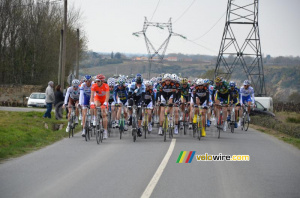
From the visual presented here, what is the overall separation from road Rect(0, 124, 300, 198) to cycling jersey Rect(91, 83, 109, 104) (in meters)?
1.86

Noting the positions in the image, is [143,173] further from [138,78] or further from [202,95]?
[202,95]

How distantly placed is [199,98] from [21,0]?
4355 centimetres

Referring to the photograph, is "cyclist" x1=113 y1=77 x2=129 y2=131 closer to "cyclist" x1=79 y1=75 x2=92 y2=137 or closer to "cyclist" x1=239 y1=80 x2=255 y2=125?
"cyclist" x1=79 y1=75 x2=92 y2=137

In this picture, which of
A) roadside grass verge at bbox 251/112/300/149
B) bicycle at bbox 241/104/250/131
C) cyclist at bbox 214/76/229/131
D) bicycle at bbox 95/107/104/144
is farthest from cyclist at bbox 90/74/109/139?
bicycle at bbox 241/104/250/131

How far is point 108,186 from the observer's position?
955cm

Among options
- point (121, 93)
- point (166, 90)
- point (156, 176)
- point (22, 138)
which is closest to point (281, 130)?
point (166, 90)

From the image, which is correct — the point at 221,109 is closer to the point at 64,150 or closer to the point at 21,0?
the point at 64,150

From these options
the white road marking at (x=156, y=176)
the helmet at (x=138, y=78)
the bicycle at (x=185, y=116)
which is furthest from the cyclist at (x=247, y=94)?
the white road marking at (x=156, y=176)

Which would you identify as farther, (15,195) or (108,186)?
(108,186)

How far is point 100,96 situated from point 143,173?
702 cm

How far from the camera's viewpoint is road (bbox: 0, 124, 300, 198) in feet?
30.2

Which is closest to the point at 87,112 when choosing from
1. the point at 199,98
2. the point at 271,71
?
the point at 199,98

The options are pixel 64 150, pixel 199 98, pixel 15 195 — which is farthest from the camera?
pixel 199 98

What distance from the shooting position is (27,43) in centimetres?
5941
